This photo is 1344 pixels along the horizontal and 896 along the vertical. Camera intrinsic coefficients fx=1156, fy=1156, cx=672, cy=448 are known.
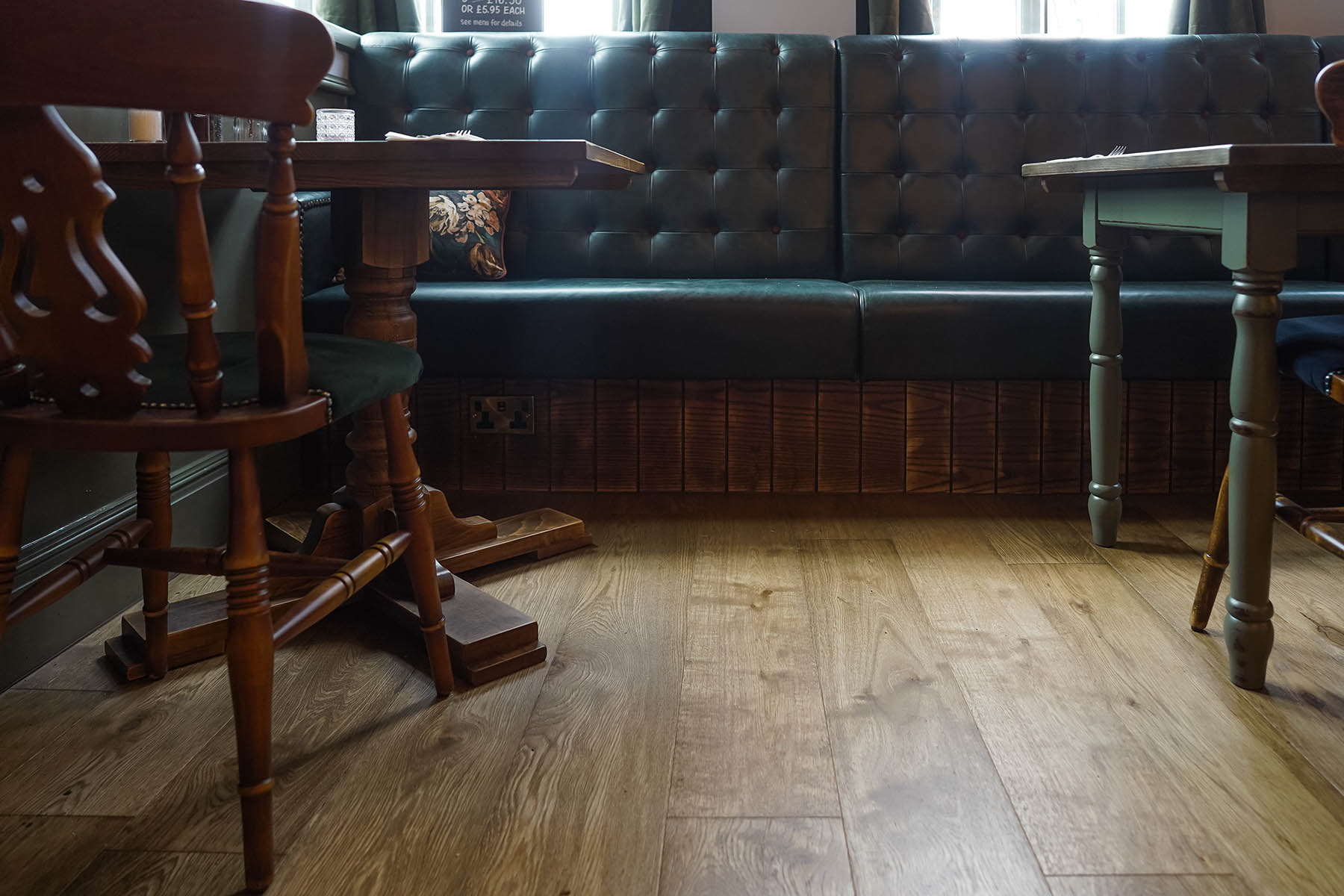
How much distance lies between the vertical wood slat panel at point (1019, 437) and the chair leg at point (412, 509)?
56.9 inches

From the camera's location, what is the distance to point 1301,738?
1383 mm

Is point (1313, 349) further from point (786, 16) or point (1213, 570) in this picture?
point (786, 16)

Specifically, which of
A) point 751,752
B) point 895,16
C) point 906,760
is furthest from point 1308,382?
point 895,16

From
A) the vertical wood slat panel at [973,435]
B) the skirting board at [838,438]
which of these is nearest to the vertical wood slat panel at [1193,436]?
the skirting board at [838,438]

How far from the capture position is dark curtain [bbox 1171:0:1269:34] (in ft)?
10.4

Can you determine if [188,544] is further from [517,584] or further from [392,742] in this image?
[392,742]

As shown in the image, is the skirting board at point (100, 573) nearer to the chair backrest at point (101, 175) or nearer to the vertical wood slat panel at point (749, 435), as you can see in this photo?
the chair backrest at point (101, 175)

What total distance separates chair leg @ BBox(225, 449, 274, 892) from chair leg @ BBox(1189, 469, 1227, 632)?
1.30 m

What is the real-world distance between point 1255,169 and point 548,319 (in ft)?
4.41

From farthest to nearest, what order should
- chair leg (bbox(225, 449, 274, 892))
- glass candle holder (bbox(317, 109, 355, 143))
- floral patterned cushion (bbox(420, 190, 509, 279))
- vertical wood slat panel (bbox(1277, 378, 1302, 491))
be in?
1. floral patterned cushion (bbox(420, 190, 509, 279))
2. vertical wood slat panel (bbox(1277, 378, 1302, 491))
3. glass candle holder (bbox(317, 109, 355, 143))
4. chair leg (bbox(225, 449, 274, 892))

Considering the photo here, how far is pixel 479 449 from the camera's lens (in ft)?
8.32

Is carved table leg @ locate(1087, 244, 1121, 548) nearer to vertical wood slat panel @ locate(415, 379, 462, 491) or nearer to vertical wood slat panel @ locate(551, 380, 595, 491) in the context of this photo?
vertical wood slat panel @ locate(551, 380, 595, 491)

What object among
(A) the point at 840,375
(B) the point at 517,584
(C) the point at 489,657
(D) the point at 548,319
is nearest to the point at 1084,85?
(A) the point at 840,375

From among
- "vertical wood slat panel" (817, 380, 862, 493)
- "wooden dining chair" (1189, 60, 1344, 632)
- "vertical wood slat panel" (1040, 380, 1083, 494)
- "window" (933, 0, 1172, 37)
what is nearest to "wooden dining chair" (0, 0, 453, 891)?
"wooden dining chair" (1189, 60, 1344, 632)
